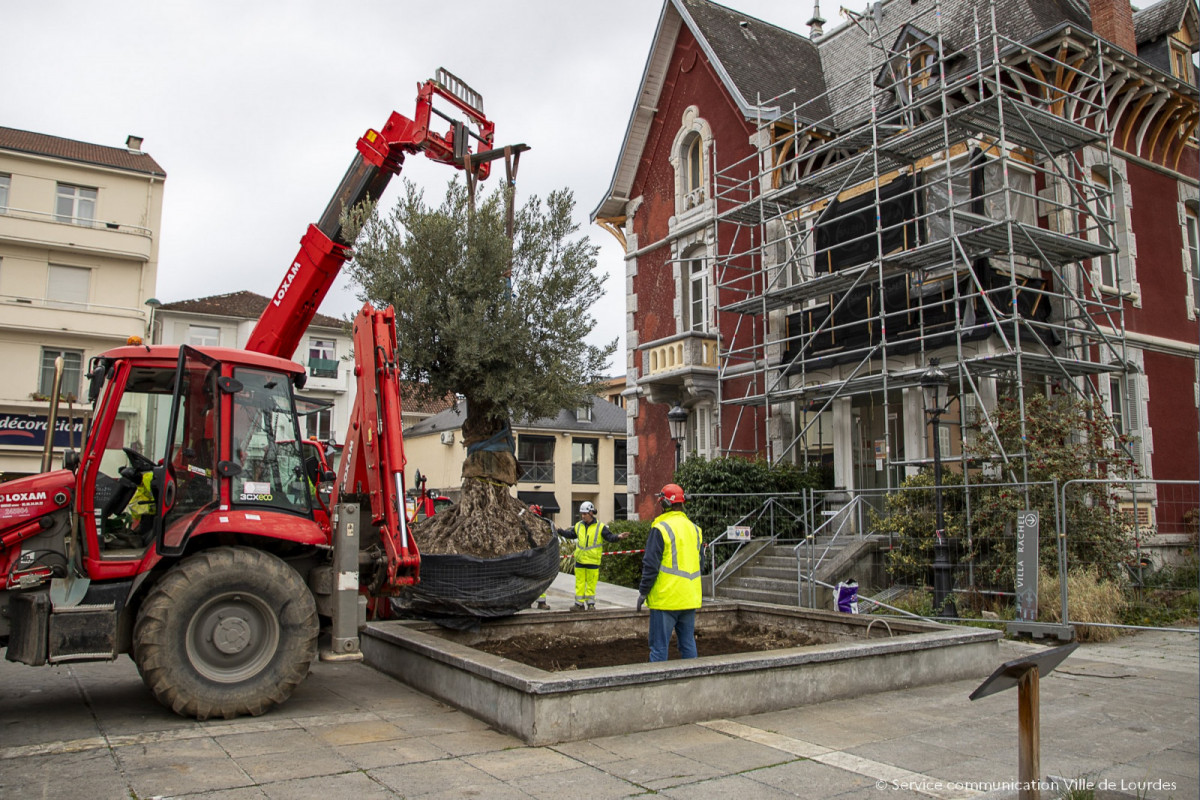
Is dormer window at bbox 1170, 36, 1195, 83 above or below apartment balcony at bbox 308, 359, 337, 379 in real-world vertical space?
above

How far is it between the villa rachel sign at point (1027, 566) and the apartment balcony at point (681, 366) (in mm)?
9627

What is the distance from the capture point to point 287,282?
1054 cm

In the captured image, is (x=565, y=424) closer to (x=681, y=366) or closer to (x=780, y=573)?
(x=681, y=366)

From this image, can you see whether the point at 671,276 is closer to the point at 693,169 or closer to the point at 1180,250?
the point at 693,169

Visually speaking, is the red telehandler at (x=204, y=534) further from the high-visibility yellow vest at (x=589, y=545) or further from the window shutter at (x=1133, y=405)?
the window shutter at (x=1133, y=405)

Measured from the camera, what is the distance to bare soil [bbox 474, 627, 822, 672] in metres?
8.30

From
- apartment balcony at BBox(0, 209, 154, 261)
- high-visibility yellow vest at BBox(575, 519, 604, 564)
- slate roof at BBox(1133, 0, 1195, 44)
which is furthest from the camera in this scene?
apartment balcony at BBox(0, 209, 154, 261)

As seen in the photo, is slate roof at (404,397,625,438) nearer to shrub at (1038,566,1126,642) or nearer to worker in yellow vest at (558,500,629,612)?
worker in yellow vest at (558,500,629,612)

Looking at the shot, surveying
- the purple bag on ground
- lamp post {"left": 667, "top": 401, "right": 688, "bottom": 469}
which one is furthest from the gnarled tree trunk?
lamp post {"left": 667, "top": 401, "right": 688, "bottom": 469}

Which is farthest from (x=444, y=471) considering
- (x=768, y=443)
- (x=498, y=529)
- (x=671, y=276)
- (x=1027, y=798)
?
(x=1027, y=798)

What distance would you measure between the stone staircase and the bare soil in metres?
3.62

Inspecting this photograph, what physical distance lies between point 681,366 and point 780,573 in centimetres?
636

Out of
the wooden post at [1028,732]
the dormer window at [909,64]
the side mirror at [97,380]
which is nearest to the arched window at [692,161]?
the dormer window at [909,64]

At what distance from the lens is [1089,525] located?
37.9 ft
